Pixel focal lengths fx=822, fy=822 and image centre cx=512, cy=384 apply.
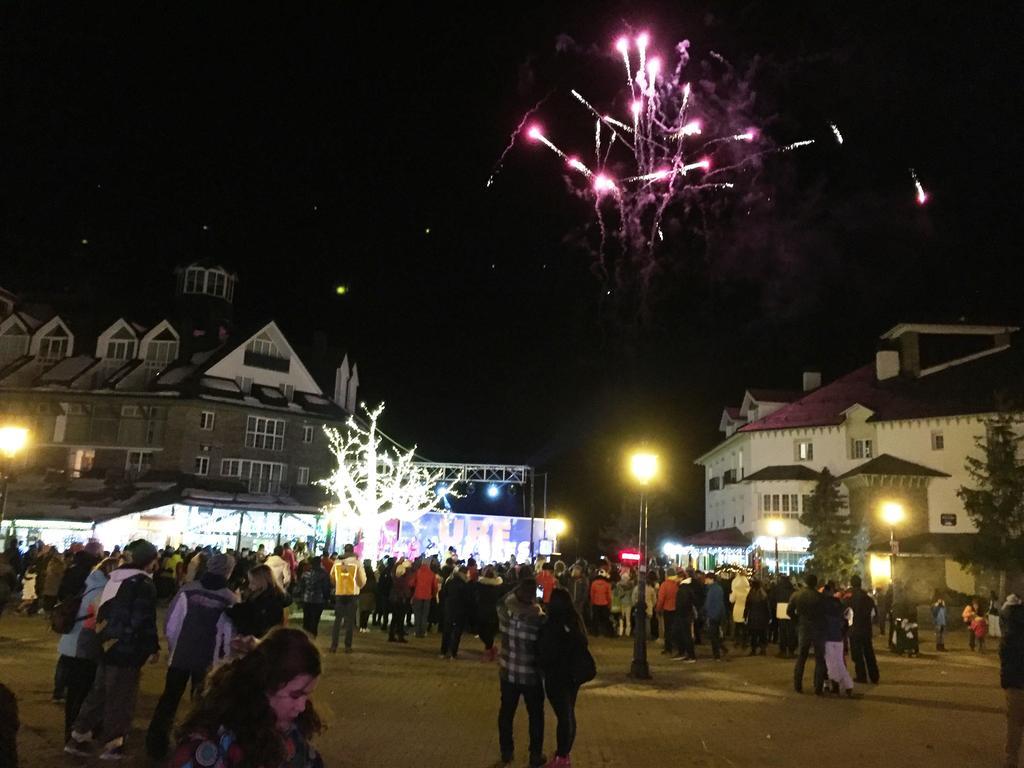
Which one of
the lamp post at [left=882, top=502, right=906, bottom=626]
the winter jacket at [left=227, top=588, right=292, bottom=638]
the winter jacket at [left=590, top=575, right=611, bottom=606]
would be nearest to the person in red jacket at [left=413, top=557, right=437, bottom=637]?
the winter jacket at [left=590, top=575, right=611, bottom=606]

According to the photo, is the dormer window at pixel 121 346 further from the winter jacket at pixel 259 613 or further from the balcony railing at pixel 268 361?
the winter jacket at pixel 259 613

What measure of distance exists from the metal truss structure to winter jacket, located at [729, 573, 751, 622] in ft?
70.3

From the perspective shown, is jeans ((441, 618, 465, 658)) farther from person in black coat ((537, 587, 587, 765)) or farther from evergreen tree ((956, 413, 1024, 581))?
evergreen tree ((956, 413, 1024, 581))

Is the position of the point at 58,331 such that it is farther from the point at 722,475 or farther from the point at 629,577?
the point at 722,475

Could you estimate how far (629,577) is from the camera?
22.1 meters

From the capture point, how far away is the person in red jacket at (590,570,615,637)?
20.0 metres

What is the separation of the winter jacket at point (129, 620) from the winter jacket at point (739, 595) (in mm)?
15610

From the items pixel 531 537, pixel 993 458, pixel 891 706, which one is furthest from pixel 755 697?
pixel 531 537

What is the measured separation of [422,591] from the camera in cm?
1722

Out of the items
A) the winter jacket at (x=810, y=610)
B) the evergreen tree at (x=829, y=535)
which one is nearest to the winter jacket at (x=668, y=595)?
the winter jacket at (x=810, y=610)

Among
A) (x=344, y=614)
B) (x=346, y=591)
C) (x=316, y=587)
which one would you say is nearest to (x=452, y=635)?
(x=344, y=614)

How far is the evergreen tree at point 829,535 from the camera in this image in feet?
123

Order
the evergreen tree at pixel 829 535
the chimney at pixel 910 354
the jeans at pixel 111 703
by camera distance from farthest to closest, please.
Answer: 1. the chimney at pixel 910 354
2. the evergreen tree at pixel 829 535
3. the jeans at pixel 111 703

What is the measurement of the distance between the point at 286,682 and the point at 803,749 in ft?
25.3
